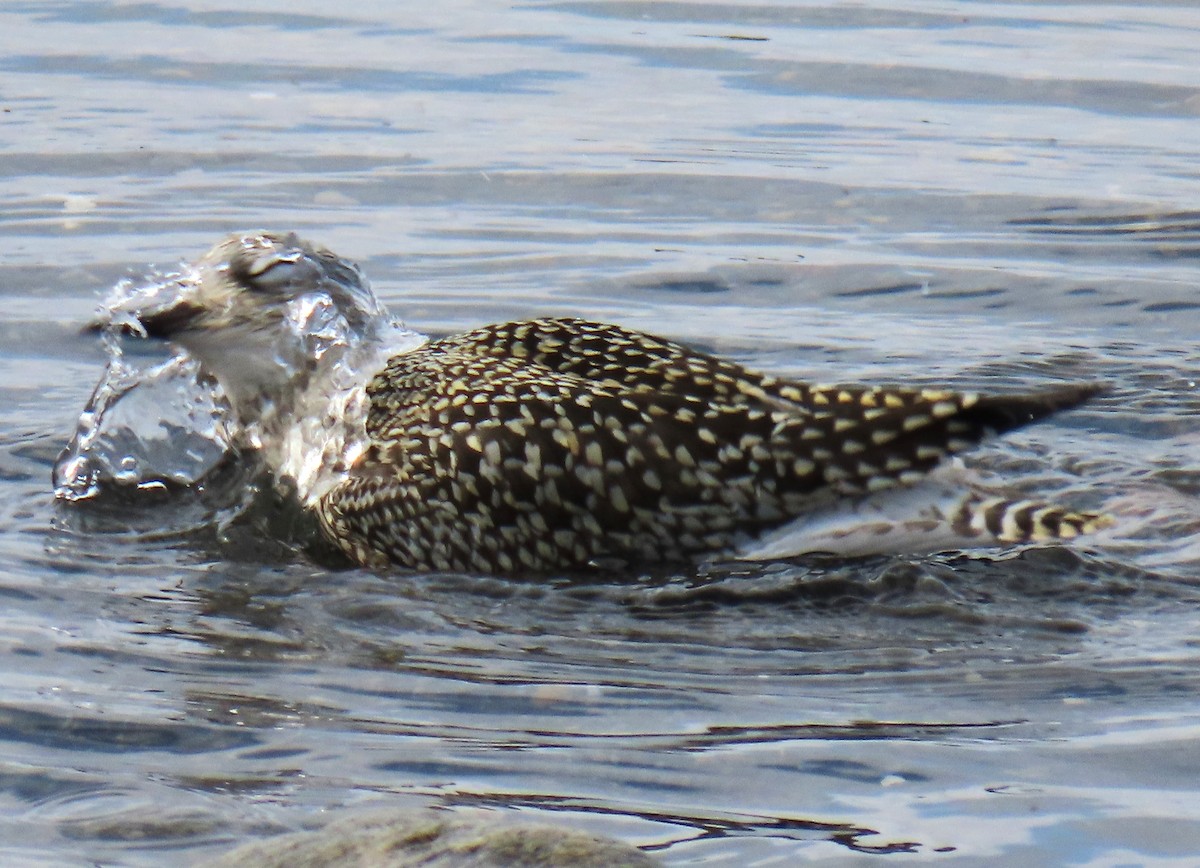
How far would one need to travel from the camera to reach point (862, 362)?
28.3 feet

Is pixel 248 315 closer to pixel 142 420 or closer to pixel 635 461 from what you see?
pixel 142 420

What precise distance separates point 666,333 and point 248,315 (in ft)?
7.39

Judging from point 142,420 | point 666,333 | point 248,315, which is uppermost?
point 248,315

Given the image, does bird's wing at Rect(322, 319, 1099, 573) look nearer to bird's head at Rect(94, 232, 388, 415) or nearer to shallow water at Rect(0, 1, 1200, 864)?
shallow water at Rect(0, 1, 1200, 864)

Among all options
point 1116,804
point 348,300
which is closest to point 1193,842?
point 1116,804

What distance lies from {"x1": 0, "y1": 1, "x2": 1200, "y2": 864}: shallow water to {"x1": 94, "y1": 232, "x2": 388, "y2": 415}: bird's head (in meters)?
0.65

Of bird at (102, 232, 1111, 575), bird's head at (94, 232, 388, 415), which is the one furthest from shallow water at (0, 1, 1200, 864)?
bird's head at (94, 232, 388, 415)

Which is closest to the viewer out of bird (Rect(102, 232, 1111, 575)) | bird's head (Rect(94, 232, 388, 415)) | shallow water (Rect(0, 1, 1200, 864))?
shallow water (Rect(0, 1, 1200, 864))

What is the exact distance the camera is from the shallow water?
4.68 metres

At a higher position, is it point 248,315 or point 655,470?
point 248,315

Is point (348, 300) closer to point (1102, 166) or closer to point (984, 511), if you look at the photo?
point (984, 511)

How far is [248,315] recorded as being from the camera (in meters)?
7.62

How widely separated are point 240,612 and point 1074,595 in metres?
2.59

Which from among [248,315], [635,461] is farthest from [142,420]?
[635,461]
